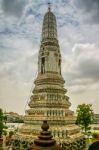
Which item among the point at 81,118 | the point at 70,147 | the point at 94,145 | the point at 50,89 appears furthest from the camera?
the point at 81,118

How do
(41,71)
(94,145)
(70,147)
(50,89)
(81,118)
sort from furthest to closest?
(81,118) → (41,71) → (50,89) → (70,147) → (94,145)

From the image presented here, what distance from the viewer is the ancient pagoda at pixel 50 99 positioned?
82.4 ft

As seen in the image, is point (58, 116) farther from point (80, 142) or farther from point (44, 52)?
point (44, 52)

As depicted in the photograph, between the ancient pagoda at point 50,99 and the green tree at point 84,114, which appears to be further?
the green tree at point 84,114

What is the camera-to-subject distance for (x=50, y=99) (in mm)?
26375

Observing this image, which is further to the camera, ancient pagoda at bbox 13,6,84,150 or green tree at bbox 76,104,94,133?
green tree at bbox 76,104,94,133

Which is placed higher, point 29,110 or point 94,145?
point 29,110

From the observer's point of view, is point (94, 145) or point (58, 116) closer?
point (94, 145)

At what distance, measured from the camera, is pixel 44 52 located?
29.0 meters

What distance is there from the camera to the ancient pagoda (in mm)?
25109

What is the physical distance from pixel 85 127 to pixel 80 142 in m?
7.57

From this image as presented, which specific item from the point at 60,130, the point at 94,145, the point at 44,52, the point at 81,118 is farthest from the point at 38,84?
the point at 94,145

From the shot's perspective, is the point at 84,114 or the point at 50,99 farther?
the point at 84,114

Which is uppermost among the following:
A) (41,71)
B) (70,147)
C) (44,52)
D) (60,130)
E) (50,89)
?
(44,52)
